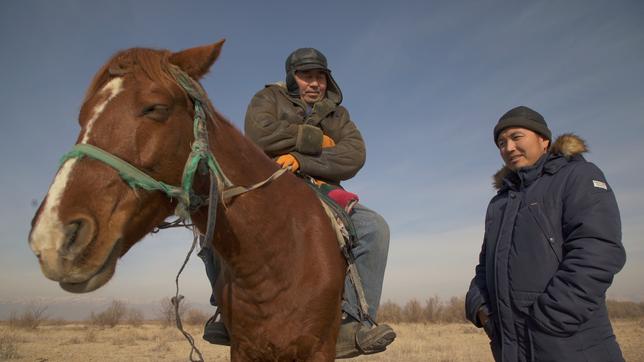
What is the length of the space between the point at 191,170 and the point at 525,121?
2.69 metres

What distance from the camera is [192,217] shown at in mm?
2629

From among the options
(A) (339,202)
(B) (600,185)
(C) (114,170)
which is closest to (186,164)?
(C) (114,170)

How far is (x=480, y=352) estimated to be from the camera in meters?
15.1

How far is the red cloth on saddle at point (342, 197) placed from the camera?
3900 mm

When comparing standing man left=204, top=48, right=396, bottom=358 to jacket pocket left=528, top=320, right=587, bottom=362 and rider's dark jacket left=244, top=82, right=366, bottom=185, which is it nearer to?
rider's dark jacket left=244, top=82, right=366, bottom=185

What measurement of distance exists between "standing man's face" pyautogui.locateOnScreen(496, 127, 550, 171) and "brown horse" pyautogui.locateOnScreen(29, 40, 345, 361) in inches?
67.1

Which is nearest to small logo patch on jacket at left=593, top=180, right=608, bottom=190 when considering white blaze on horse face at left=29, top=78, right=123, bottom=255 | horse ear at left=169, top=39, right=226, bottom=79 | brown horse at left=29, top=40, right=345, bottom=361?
brown horse at left=29, top=40, right=345, bottom=361

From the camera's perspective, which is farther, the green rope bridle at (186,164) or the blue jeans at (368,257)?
the blue jeans at (368,257)

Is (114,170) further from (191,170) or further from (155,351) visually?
(155,351)

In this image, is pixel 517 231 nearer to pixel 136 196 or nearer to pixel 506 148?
pixel 506 148

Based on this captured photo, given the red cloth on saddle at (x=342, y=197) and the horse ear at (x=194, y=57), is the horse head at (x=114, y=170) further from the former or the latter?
the red cloth on saddle at (x=342, y=197)

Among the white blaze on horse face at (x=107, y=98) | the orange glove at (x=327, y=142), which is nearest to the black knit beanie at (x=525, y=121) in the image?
the orange glove at (x=327, y=142)

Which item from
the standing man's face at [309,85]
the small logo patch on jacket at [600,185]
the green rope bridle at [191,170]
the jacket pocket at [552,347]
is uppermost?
the standing man's face at [309,85]

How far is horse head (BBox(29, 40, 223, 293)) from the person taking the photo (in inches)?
71.1
